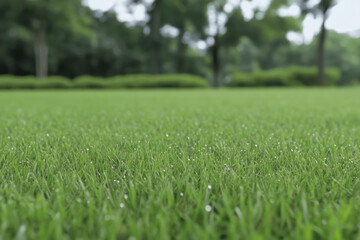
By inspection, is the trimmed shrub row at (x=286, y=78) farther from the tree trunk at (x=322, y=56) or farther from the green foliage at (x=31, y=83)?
the green foliage at (x=31, y=83)

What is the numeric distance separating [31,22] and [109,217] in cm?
2731

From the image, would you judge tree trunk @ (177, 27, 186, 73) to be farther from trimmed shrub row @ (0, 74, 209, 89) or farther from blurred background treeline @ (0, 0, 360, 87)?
trimmed shrub row @ (0, 74, 209, 89)

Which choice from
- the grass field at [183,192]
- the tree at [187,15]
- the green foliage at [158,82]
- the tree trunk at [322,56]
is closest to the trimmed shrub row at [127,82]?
A: the green foliage at [158,82]

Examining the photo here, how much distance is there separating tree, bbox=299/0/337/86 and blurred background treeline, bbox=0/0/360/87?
0.07 meters

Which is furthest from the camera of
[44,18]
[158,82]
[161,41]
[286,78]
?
[161,41]

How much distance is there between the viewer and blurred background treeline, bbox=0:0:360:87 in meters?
23.3

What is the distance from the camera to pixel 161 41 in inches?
1399

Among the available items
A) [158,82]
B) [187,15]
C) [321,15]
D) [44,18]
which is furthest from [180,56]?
[321,15]

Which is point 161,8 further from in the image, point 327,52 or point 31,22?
point 327,52

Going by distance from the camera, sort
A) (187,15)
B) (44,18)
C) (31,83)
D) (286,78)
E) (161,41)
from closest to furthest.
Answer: (31,83) < (44,18) < (286,78) < (187,15) < (161,41)

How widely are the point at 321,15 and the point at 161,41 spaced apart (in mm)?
19976

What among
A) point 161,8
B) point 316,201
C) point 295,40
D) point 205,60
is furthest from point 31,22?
point 295,40

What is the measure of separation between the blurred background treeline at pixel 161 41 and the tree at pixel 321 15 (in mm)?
73

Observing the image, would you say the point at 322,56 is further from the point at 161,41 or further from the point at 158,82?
the point at 161,41
